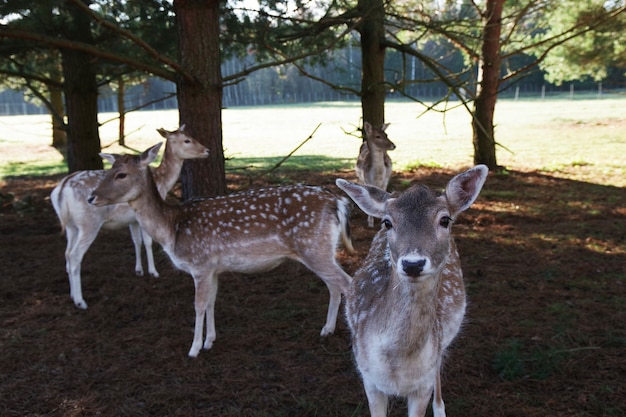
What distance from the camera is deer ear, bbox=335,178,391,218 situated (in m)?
2.68

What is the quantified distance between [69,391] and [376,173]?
229 inches

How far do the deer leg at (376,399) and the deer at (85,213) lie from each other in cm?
351

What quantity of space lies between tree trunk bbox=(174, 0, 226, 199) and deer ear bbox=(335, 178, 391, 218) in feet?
11.3

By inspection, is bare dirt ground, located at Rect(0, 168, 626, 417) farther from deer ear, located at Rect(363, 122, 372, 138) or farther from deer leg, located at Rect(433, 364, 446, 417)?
deer ear, located at Rect(363, 122, 372, 138)

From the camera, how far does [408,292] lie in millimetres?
2496

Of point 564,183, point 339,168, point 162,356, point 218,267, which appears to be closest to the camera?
point 162,356

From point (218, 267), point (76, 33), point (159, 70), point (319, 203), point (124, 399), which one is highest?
point (76, 33)

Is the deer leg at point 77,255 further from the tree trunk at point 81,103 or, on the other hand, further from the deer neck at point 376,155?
the deer neck at point 376,155

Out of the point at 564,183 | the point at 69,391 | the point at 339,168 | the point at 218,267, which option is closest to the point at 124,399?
the point at 69,391

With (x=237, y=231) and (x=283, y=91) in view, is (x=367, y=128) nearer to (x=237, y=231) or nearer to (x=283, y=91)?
(x=237, y=231)

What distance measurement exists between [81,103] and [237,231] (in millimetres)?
5210

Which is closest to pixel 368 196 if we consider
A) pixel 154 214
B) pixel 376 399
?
pixel 376 399

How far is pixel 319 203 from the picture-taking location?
4715mm

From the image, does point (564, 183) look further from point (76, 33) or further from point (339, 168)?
point (76, 33)
